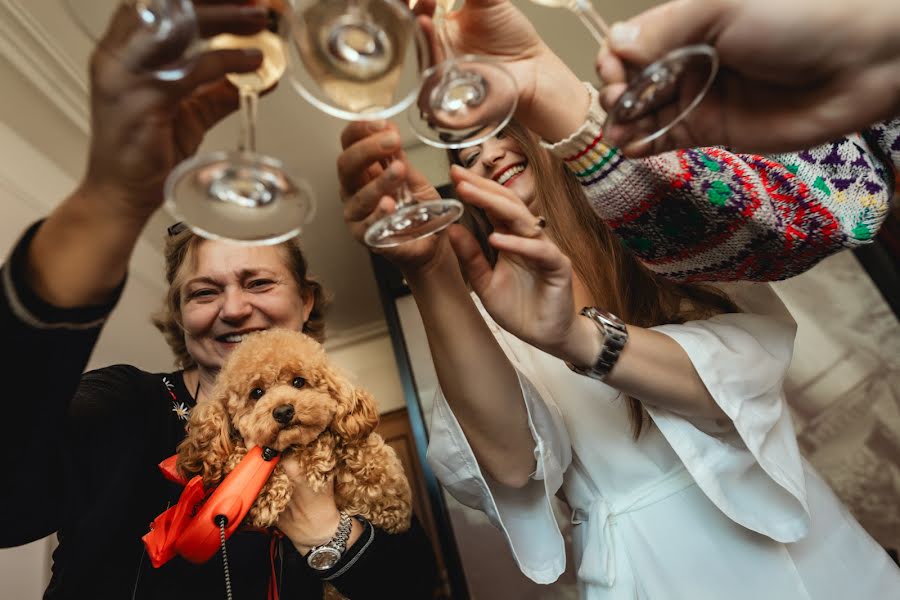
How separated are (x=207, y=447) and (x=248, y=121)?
0.59m

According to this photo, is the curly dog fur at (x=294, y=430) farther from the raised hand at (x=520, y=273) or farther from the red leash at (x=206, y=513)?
the raised hand at (x=520, y=273)

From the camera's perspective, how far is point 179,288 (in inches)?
43.4

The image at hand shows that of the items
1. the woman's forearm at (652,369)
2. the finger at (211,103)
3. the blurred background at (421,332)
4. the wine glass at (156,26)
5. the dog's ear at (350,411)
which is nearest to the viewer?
the wine glass at (156,26)

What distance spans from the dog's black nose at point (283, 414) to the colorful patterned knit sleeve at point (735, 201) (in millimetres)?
578

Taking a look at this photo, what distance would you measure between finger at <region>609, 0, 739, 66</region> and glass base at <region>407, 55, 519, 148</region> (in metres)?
0.11

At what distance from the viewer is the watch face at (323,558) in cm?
84

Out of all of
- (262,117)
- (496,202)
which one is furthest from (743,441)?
(262,117)

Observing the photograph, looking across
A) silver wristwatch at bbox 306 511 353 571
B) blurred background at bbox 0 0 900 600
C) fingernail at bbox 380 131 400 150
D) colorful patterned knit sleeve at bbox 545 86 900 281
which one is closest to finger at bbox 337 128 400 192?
fingernail at bbox 380 131 400 150

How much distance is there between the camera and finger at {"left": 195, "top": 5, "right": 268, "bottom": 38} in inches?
16.4

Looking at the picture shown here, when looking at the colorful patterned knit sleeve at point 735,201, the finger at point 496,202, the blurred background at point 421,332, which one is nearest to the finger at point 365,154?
the finger at point 496,202

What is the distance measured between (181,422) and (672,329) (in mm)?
900

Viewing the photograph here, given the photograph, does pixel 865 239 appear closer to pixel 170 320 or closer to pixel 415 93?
pixel 415 93

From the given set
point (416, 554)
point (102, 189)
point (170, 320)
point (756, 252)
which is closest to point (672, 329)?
point (756, 252)

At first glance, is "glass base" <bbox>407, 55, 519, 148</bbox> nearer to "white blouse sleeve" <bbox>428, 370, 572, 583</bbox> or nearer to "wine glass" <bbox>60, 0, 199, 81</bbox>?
"wine glass" <bbox>60, 0, 199, 81</bbox>
